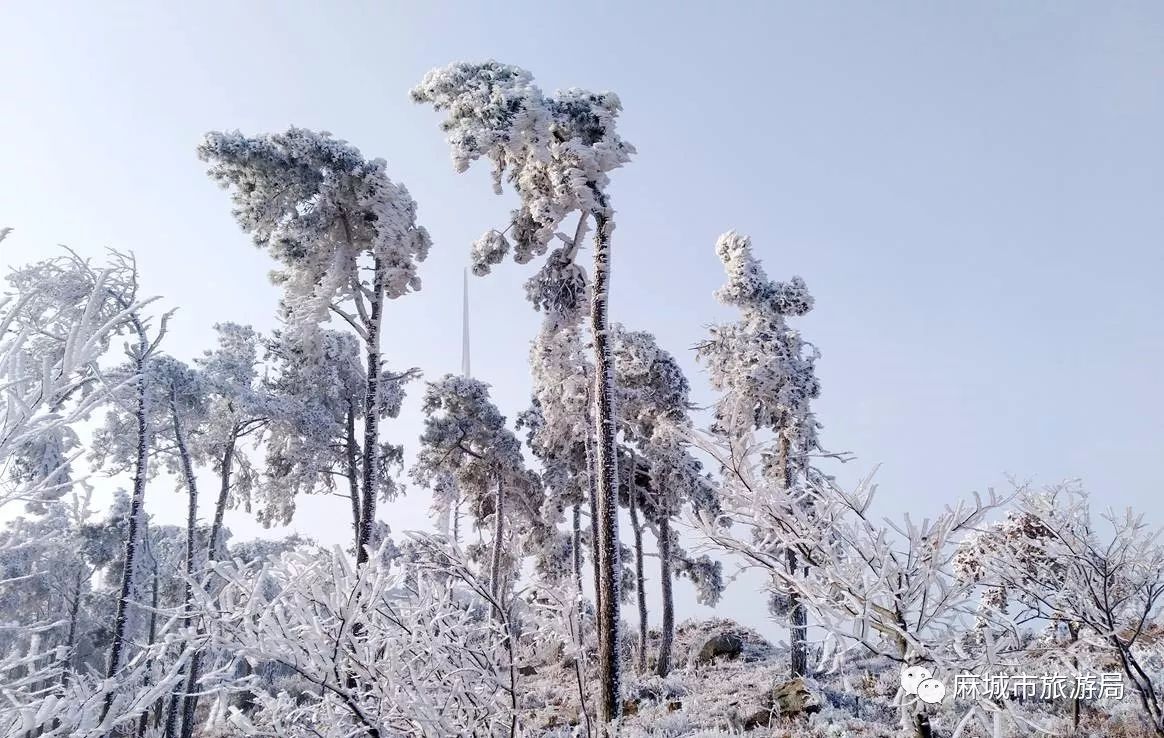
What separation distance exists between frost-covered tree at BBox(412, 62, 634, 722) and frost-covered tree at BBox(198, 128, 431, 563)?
224 cm

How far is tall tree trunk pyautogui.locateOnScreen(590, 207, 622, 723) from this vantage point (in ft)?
36.1

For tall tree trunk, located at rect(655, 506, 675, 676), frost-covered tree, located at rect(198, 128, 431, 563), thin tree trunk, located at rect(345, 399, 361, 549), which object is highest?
frost-covered tree, located at rect(198, 128, 431, 563)

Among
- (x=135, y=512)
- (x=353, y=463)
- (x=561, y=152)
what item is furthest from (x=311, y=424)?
(x=561, y=152)

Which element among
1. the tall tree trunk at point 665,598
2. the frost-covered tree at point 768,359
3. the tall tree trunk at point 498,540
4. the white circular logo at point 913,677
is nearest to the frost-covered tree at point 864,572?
the white circular logo at point 913,677

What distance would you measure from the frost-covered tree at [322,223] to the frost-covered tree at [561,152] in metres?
2.24

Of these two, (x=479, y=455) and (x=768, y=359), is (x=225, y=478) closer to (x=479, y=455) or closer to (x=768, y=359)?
(x=479, y=455)

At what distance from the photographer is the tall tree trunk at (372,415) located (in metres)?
13.4

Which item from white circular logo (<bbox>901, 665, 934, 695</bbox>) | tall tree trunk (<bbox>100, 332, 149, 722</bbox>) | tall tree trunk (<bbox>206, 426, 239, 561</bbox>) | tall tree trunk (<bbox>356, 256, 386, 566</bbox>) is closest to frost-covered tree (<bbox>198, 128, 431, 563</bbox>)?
tall tree trunk (<bbox>356, 256, 386, 566</bbox>)

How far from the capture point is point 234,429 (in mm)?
20156

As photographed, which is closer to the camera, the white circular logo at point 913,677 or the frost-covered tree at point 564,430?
the white circular logo at point 913,677

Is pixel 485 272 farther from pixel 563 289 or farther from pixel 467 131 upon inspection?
pixel 467 131

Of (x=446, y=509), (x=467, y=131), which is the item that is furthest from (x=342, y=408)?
(x=467, y=131)

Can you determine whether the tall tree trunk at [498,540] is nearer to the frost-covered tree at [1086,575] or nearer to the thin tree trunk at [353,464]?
the thin tree trunk at [353,464]

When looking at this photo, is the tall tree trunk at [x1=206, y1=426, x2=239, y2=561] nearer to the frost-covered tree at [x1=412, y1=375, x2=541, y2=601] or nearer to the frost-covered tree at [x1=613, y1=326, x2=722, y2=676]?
the frost-covered tree at [x1=412, y1=375, x2=541, y2=601]
